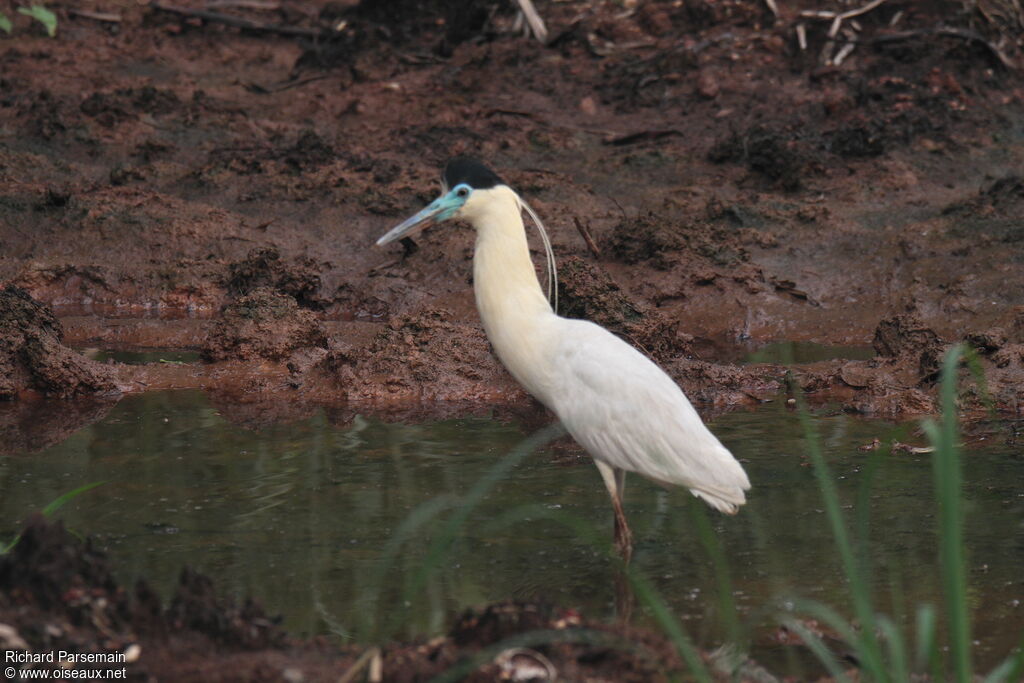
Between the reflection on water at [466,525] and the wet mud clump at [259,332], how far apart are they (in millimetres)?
955

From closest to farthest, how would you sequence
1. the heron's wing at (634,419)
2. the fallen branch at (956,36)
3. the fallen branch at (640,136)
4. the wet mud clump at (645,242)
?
the heron's wing at (634,419), the wet mud clump at (645,242), the fallen branch at (640,136), the fallen branch at (956,36)

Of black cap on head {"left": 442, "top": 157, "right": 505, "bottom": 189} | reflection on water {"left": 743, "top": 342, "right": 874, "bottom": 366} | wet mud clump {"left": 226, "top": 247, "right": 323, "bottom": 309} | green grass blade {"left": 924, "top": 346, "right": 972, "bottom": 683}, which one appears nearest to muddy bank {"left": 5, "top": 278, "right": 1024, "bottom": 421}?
reflection on water {"left": 743, "top": 342, "right": 874, "bottom": 366}

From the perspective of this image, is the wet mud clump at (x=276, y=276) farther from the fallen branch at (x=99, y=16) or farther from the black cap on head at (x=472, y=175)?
the fallen branch at (x=99, y=16)

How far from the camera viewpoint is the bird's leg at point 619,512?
495 centimetres

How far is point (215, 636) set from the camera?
3.41 metres

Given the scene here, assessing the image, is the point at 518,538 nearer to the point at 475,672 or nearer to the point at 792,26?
the point at 475,672

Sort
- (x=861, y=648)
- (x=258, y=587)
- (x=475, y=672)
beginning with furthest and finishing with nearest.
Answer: (x=258, y=587)
(x=475, y=672)
(x=861, y=648)

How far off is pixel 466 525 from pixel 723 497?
1098 mm

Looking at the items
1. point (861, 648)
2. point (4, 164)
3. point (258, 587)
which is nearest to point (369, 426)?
point (258, 587)

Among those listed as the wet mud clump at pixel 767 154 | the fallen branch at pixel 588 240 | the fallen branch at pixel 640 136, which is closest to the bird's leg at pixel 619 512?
the fallen branch at pixel 588 240

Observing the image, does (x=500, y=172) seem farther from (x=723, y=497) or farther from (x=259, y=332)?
(x=723, y=497)

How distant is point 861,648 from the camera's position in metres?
2.78

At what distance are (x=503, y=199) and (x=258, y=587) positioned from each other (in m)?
2.00

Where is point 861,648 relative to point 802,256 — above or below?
above
